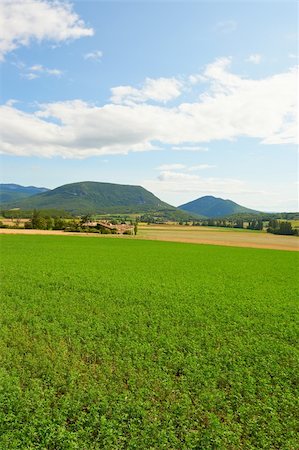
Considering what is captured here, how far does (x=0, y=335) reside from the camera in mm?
14500

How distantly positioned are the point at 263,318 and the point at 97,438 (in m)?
13.0

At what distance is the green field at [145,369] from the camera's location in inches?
345

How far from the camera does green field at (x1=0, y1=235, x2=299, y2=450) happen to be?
876 cm

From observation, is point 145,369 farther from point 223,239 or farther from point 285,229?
point 285,229

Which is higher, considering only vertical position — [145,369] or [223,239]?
[223,239]

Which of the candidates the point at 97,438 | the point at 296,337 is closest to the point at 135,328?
the point at 97,438

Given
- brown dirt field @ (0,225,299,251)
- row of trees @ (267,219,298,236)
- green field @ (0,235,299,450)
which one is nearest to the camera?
green field @ (0,235,299,450)

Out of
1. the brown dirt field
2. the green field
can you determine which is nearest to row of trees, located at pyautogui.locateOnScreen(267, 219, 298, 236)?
the brown dirt field

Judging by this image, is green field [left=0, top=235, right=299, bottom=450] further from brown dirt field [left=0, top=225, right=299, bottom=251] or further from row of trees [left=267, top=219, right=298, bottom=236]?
row of trees [left=267, top=219, right=298, bottom=236]

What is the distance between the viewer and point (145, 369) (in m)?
12.0

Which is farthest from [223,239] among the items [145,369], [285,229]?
[145,369]

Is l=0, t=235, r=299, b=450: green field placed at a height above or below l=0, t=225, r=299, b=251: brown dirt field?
below

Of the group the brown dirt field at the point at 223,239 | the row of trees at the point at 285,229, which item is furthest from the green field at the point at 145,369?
the row of trees at the point at 285,229

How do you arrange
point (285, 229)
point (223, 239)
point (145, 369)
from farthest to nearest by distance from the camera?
1. point (285, 229)
2. point (223, 239)
3. point (145, 369)
